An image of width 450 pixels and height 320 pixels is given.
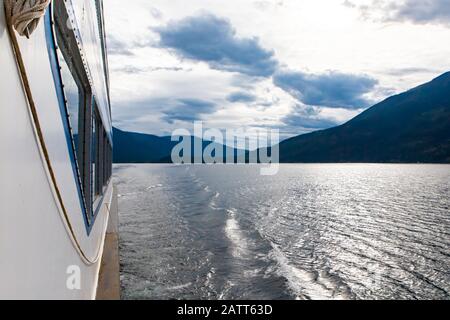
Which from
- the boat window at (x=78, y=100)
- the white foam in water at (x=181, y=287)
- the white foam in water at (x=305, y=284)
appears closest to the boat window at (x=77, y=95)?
the boat window at (x=78, y=100)

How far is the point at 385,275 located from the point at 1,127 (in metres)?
19.9

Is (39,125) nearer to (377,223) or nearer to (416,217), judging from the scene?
(377,223)

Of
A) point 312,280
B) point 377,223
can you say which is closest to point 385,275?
point 312,280

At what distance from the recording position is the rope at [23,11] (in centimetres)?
208

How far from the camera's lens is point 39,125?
2.72 metres

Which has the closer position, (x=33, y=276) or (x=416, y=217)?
(x=33, y=276)

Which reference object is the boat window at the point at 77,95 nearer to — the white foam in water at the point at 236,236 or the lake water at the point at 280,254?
the lake water at the point at 280,254

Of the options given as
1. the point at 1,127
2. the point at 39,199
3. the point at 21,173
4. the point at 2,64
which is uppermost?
the point at 2,64

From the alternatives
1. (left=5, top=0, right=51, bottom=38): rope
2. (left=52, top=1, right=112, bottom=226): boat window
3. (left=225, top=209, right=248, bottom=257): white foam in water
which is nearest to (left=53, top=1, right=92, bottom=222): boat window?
(left=52, top=1, right=112, bottom=226): boat window

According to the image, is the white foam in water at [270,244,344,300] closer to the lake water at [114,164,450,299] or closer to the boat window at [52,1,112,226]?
the lake water at [114,164,450,299]

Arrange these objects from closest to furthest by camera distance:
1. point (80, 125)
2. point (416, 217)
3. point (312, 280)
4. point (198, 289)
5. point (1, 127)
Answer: point (1, 127)
point (80, 125)
point (198, 289)
point (312, 280)
point (416, 217)

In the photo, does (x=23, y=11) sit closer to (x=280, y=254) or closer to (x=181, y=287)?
(x=181, y=287)

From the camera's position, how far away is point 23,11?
2.12 meters

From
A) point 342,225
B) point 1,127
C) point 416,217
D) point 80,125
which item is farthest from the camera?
point 416,217
